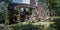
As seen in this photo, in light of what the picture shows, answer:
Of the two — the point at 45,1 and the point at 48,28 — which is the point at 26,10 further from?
the point at 48,28

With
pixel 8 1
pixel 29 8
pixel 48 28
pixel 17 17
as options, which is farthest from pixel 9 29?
pixel 29 8

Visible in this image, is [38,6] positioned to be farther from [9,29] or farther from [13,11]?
[9,29]

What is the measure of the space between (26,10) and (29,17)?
158 centimetres

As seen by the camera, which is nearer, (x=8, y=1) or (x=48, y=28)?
(x=48, y=28)

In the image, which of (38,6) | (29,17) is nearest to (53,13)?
(38,6)

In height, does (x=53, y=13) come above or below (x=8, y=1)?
below

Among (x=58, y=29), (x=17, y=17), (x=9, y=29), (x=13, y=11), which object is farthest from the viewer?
(x=13, y=11)

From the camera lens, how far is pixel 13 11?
13.4 metres

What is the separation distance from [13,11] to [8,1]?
872 millimetres

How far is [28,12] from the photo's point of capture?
13680 mm

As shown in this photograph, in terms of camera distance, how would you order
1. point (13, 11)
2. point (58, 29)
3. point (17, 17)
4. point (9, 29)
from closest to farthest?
point (58, 29) → point (9, 29) → point (17, 17) → point (13, 11)

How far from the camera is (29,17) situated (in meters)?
12.7

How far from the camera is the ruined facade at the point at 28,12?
12788mm

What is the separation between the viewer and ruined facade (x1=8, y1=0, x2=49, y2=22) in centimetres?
1279
